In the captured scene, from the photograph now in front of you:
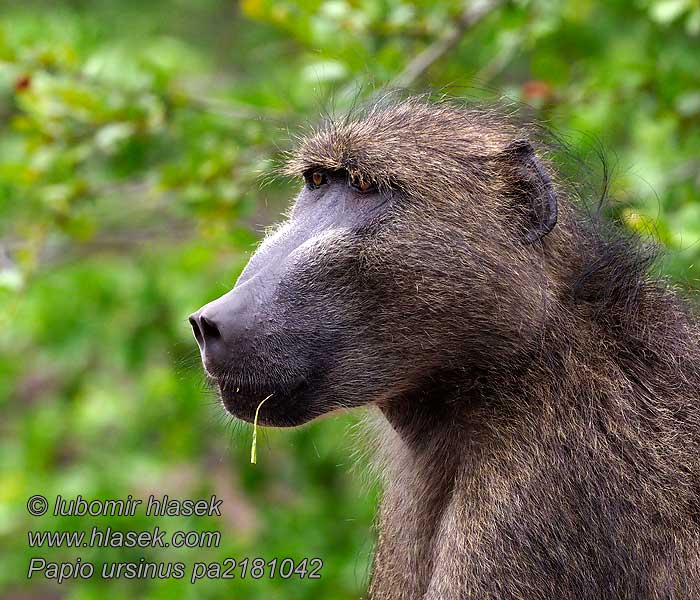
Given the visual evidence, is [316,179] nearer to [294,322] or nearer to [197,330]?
[294,322]

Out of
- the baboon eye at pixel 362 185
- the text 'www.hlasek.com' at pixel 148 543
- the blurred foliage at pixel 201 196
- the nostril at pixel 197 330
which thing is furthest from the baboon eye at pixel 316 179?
the text 'www.hlasek.com' at pixel 148 543

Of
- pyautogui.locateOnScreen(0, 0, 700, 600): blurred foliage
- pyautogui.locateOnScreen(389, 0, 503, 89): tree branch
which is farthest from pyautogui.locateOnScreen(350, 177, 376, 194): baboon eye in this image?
pyautogui.locateOnScreen(389, 0, 503, 89): tree branch

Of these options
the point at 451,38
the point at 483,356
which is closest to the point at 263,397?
the point at 483,356

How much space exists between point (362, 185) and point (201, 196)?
2004 millimetres

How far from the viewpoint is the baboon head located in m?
2.96

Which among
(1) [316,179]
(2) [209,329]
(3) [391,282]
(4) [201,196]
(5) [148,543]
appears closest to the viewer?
(2) [209,329]

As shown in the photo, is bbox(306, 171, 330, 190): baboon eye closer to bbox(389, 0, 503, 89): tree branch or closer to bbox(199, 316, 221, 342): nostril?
bbox(199, 316, 221, 342): nostril

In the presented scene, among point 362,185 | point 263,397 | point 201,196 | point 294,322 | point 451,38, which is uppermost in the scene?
point 451,38

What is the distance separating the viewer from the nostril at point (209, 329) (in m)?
2.87

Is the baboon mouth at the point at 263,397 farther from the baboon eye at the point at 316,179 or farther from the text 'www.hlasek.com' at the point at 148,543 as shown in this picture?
the text 'www.hlasek.com' at the point at 148,543

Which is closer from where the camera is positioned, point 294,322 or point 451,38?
point 294,322

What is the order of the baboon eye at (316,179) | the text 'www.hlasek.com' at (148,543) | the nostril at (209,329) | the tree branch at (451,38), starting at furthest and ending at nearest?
the text 'www.hlasek.com' at (148,543) → the tree branch at (451,38) → the baboon eye at (316,179) → the nostril at (209,329)

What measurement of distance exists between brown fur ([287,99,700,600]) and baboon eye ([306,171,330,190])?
0.03 m

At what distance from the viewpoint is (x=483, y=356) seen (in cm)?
315
